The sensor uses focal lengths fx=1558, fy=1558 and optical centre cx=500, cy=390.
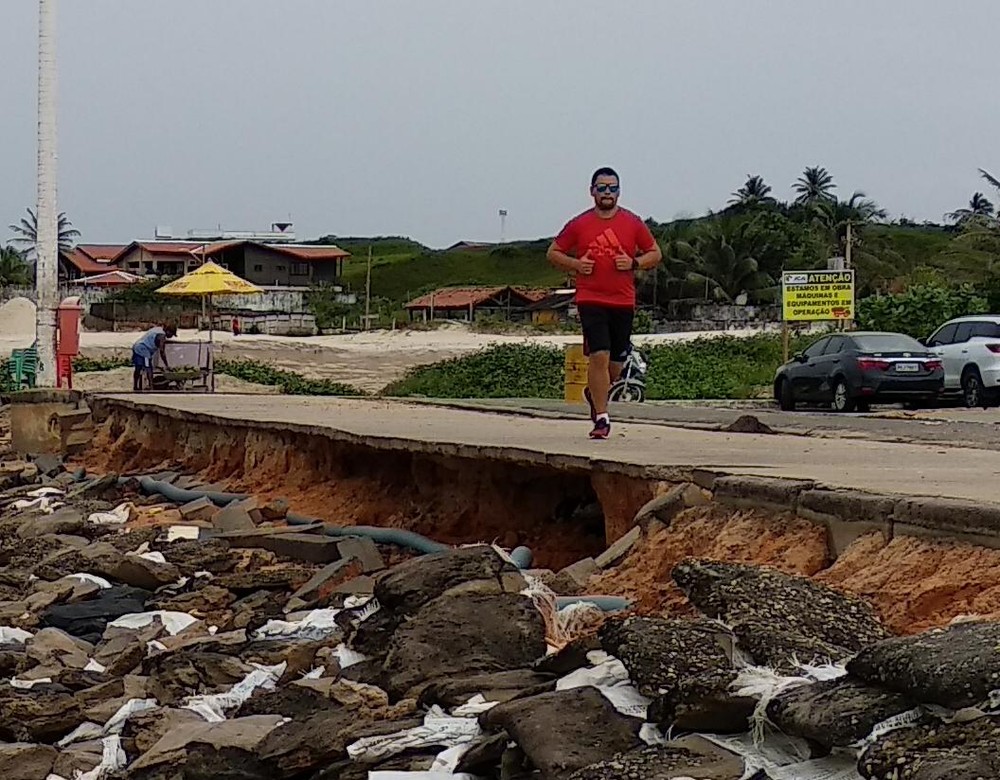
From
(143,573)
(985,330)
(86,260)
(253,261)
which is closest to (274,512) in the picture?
(143,573)

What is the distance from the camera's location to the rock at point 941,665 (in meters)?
3.62

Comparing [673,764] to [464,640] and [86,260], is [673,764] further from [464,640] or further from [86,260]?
[86,260]

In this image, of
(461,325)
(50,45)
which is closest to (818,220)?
(461,325)

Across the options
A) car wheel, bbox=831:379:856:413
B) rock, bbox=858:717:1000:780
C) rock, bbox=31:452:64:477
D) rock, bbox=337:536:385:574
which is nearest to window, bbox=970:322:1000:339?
car wheel, bbox=831:379:856:413

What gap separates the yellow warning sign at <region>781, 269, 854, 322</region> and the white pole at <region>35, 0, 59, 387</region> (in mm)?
13384

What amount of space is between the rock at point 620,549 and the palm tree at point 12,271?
88056mm

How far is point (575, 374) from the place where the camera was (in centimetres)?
2122

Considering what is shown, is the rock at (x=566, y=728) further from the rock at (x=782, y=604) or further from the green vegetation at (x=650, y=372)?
the green vegetation at (x=650, y=372)

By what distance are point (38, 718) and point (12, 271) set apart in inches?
3574

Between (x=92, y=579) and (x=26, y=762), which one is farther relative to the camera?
(x=92, y=579)

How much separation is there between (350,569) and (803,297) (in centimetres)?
2174

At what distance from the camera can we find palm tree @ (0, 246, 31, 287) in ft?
301

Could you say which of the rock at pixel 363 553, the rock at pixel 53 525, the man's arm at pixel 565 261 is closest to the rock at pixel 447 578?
the rock at pixel 363 553

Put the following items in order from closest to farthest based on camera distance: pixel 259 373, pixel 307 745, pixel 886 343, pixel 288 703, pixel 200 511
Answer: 1. pixel 307 745
2. pixel 288 703
3. pixel 200 511
4. pixel 886 343
5. pixel 259 373
